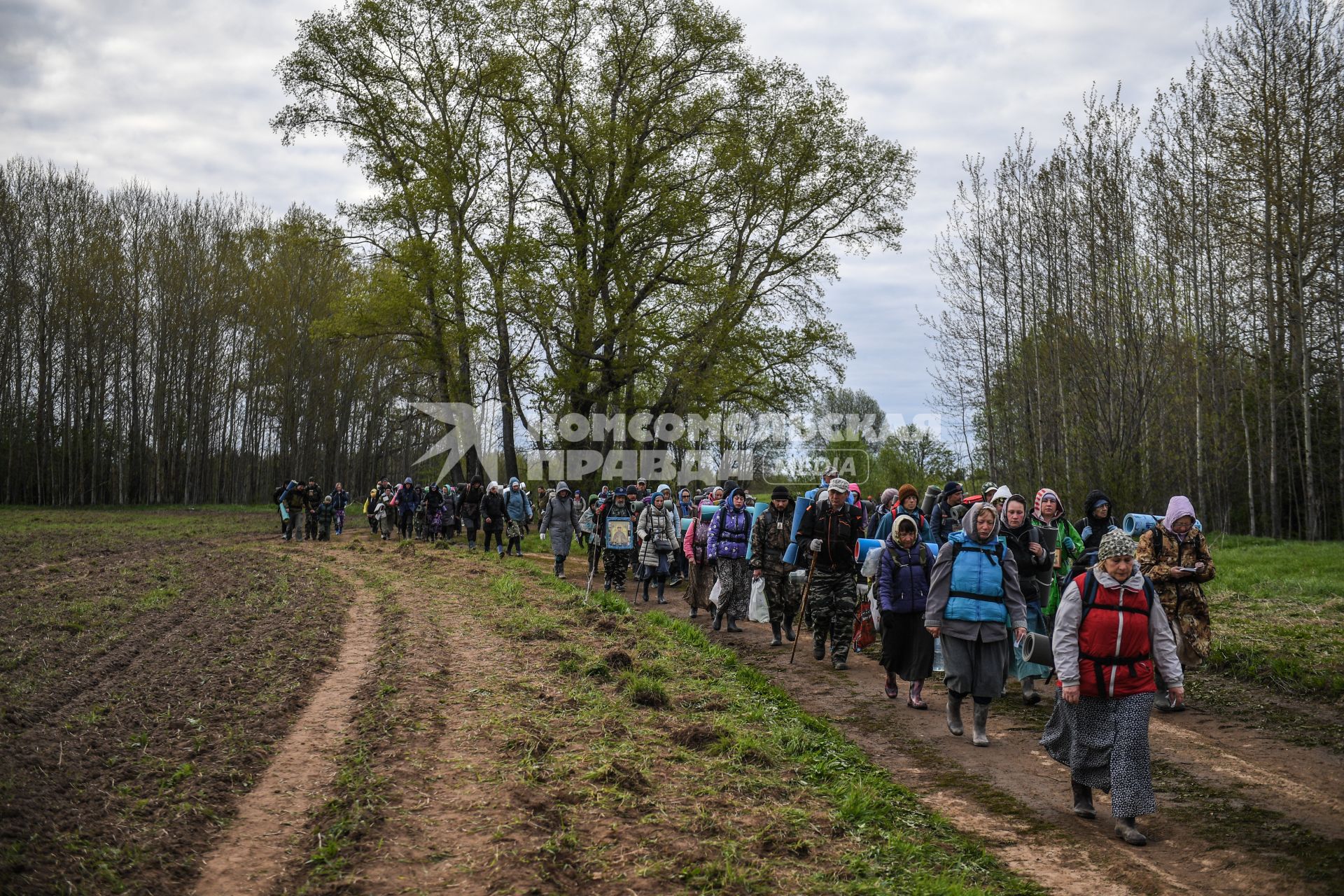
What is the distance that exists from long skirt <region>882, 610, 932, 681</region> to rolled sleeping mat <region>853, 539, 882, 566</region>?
68.3 inches

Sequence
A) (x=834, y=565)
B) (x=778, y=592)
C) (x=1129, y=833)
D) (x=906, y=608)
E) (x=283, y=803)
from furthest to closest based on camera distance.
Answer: (x=778, y=592) < (x=834, y=565) < (x=906, y=608) < (x=283, y=803) < (x=1129, y=833)

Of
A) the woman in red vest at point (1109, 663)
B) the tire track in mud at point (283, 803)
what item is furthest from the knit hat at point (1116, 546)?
the tire track in mud at point (283, 803)

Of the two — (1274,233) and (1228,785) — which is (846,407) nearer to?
(1274,233)

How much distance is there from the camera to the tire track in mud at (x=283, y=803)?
14.5 feet

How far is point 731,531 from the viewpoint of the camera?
42.3 ft

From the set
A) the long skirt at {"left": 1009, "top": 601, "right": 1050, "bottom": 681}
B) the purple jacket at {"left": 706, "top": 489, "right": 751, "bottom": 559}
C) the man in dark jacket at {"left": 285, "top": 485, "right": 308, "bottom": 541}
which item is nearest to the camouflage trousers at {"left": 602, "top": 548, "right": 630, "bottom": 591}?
the purple jacket at {"left": 706, "top": 489, "right": 751, "bottom": 559}

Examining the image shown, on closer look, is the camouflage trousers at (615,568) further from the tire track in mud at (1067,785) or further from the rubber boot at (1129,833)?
the rubber boot at (1129,833)

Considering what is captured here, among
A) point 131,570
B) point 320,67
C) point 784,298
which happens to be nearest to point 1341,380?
point 784,298

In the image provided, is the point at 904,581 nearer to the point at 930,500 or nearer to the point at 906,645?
the point at 906,645

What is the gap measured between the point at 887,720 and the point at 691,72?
2526 cm

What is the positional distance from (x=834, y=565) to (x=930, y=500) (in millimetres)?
1940

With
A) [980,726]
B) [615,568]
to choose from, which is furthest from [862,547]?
[615,568]

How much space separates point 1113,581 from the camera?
5664mm

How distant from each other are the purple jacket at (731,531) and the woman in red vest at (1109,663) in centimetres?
707
